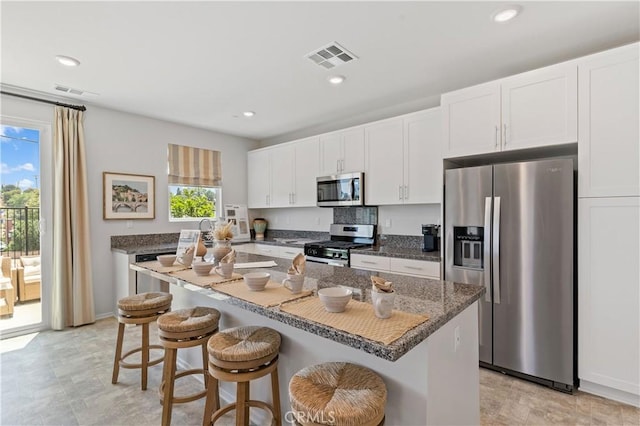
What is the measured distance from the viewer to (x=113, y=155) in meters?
4.02

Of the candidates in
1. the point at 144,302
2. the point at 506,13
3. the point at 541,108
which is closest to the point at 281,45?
the point at 506,13

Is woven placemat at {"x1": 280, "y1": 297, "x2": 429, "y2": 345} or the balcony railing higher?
the balcony railing

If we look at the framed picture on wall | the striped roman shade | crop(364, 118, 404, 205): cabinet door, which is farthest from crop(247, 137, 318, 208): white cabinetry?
the framed picture on wall

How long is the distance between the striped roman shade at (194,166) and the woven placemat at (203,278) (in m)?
2.91

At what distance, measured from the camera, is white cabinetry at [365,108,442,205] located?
3.28 metres

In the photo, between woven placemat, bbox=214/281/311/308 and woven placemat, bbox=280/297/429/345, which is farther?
woven placemat, bbox=214/281/311/308

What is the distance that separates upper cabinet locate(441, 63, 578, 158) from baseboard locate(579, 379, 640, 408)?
5.91 feet

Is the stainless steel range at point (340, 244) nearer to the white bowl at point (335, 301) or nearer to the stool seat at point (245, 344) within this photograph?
the stool seat at point (245, 344)

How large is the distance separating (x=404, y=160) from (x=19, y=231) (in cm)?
440

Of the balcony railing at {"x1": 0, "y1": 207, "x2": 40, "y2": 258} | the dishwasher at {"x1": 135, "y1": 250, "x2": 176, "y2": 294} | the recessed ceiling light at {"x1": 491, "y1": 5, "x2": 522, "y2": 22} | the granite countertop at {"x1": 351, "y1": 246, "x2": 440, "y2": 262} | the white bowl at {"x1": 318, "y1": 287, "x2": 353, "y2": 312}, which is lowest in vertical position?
the dishwasher at {"x1": 135, "y1": 250, "x2": 176, "y2": 294}

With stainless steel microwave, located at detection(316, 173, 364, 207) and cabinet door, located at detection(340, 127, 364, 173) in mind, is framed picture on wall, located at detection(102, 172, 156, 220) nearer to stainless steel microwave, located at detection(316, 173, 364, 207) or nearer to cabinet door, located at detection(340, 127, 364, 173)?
stainless steel microwave, located at detection(316, 173, 364, 207)

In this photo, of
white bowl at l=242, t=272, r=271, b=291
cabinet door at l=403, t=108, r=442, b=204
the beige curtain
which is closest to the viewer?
white bowl at l=242, t=272, r=271, b=291

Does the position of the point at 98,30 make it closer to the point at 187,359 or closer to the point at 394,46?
the point at 394,46

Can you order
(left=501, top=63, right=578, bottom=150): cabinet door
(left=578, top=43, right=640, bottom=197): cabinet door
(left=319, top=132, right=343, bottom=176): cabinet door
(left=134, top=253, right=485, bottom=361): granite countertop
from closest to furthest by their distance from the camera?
(left=134, top=253, right=485, bottom=361): granite countertop → (left=578, top=43, right=640, bottom=197): cabinet door → (left=501, top=63, right=578, bottom=150): cabinet door → (left=319, top=132, right=343, bottom=176): cabinet door
